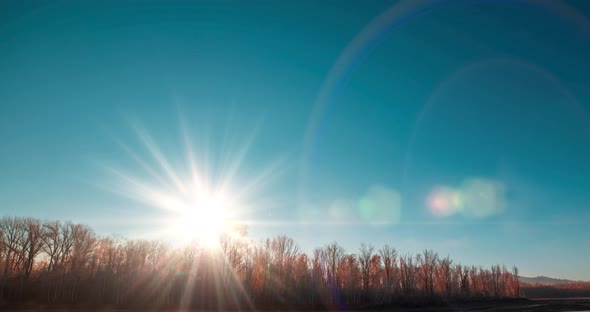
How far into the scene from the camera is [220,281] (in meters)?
63.4

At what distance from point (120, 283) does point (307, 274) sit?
35972mm

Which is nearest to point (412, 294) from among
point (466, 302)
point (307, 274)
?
point (466, 302)

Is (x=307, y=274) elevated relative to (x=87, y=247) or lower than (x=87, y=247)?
lower

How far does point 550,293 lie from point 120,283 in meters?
187

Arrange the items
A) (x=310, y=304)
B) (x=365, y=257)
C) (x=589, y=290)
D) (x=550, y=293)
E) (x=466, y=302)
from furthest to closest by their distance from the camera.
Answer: (x=589, y=290)
(x=550, y=293)
(x=466, y=302)
(x=365, y=257)
(x=310, y=304)

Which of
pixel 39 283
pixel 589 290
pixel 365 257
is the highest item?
pixel 365 257

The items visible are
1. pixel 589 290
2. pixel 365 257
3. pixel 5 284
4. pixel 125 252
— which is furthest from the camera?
pixel 589 290

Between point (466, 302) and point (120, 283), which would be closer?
point (120, 283)

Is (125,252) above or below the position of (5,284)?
above

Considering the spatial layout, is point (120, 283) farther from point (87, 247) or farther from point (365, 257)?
point (365, 257)

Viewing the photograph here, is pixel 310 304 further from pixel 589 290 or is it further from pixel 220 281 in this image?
pixel 589 290

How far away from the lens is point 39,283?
5878 cm

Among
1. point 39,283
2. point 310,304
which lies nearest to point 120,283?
point 39,283

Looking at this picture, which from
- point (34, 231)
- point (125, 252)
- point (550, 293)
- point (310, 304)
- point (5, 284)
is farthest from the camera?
point (550, 293)
